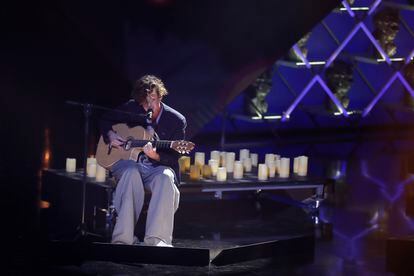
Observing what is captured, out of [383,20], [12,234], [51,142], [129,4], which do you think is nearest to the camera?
[12,234]

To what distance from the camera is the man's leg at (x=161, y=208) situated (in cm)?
337

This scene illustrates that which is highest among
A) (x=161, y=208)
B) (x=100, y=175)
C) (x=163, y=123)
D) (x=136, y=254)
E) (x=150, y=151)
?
(x=163, y=123)

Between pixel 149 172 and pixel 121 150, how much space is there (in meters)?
0.15

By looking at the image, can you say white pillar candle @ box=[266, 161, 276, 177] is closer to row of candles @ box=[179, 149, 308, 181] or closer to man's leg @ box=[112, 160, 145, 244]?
row of candles @ box=[179, 149, 308, 181]

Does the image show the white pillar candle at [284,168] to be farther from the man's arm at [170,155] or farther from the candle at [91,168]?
the candle at [91,168]

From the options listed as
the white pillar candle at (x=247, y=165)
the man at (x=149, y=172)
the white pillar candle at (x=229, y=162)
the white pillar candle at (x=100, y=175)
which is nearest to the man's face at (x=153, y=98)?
the man at (x=149, y=172)

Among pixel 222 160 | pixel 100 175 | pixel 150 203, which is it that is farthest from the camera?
pixel 222 160

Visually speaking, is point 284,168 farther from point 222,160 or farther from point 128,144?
point 128,144

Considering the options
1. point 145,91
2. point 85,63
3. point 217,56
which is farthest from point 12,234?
point 217,56

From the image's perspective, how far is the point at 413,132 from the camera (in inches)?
276

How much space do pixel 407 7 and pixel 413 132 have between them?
3.14ft

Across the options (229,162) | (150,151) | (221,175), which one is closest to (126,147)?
(150,151)

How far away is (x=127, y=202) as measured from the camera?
3.40m

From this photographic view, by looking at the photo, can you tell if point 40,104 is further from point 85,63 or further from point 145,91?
point 145,91
